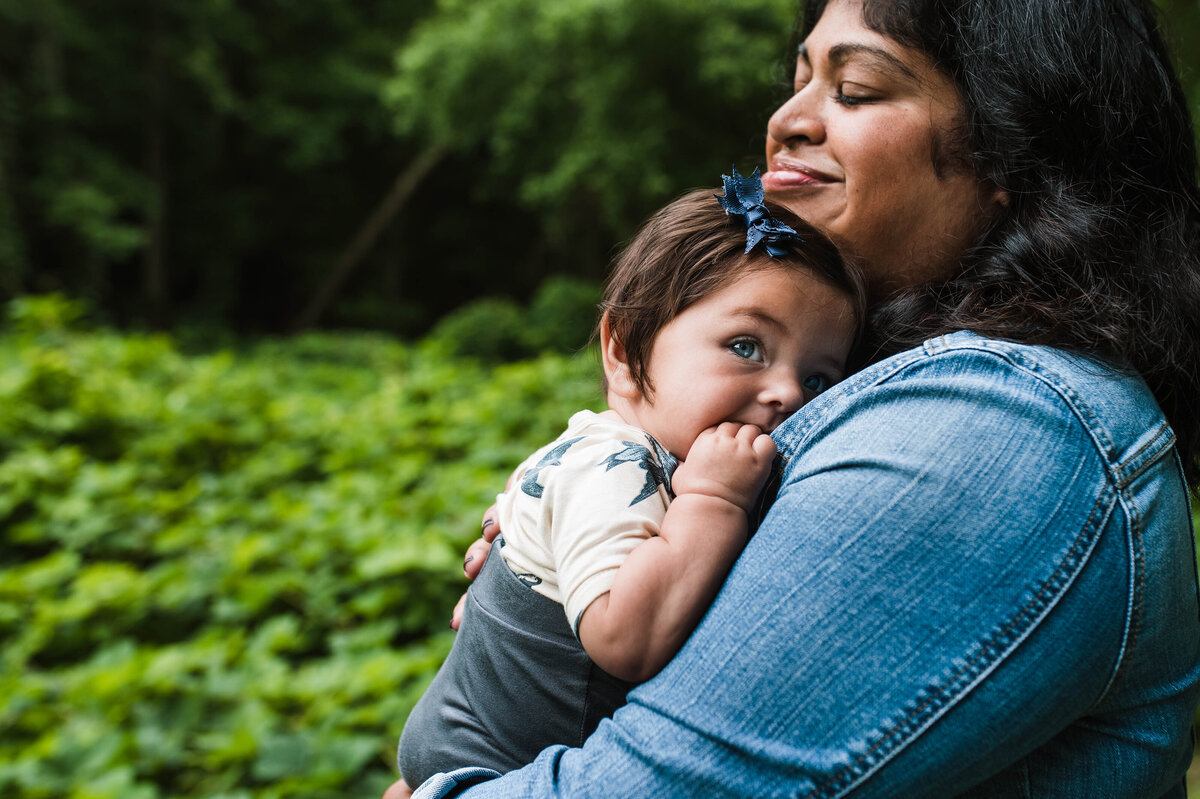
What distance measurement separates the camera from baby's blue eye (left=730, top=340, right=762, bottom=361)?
1149 mm

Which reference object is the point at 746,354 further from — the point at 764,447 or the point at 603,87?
the point at 603,87

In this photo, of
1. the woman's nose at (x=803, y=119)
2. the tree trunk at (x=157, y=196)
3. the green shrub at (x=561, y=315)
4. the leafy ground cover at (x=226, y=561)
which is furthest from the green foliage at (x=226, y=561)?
the tree trunk at (x=157, y=196)

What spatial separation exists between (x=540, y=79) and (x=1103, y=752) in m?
11.2

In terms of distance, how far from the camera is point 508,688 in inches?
43.2

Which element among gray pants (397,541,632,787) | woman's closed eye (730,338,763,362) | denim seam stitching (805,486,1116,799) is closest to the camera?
denim seam stitching (805,486,1116,799)

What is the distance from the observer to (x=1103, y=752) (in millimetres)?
928

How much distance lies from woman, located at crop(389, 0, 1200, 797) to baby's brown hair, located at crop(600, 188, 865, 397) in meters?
0.15

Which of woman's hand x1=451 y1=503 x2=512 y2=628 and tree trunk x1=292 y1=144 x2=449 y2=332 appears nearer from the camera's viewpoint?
woman's hand x1=451 y1=503 x2=512 y2=628

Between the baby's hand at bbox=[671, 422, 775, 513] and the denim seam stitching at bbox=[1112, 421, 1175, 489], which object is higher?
the baby's hand at bbox=[671, 422, 775, 513]

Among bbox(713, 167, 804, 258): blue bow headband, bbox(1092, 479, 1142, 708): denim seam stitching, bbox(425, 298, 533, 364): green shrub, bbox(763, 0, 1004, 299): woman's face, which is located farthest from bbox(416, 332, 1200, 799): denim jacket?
bbox(425, 298, 533, 364): green shrub

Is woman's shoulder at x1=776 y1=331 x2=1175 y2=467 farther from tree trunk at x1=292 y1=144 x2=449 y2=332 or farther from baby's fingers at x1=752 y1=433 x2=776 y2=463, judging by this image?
tree trunk at x1=292 y1=144 x2=449 y2=332

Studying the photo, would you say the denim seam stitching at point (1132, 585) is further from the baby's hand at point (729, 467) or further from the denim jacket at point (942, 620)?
the baby's hand at point (729, 467)

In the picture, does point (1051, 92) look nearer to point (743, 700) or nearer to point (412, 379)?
point (743, 700)

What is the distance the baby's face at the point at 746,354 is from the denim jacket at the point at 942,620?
22 cm
